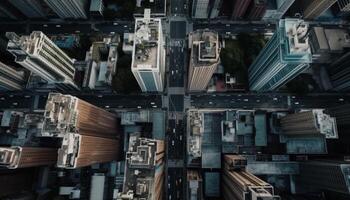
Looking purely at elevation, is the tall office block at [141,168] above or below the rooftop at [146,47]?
below

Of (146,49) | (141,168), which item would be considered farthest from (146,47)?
(141,168)

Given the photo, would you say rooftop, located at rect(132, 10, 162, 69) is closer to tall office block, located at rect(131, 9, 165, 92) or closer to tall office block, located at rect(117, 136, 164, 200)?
tall office block, located at rect(131, 9, 165, 92)

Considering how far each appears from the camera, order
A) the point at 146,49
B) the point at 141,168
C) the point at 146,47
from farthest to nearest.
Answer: the point at 146,47 → the point at 146,49 → the point at 141,168

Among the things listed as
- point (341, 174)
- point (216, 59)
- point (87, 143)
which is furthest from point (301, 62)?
point (87, 143)

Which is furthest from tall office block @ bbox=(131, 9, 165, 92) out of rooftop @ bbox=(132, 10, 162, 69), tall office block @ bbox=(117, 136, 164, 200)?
tall office block @ bbox=(117, 136, 164, 200)

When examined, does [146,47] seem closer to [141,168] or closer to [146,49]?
[146,49]

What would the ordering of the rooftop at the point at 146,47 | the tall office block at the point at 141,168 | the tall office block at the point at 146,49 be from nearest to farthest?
the tall office block at the point at 141,168
the tall office block at the point at 146,49
the rooftop at the point at 146,47

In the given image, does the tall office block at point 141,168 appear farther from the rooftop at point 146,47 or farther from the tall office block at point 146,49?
the rooftop at point 146,47

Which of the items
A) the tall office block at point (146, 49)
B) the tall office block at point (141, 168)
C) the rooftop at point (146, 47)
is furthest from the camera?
the rooftop at point (146, 47)

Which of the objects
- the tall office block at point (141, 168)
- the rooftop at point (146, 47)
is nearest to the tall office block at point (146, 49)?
the rooftop at point (146, 47)

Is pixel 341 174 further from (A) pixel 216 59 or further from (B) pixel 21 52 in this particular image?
(B) pixel 21 52

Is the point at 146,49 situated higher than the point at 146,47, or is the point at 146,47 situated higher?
the point at 146,47

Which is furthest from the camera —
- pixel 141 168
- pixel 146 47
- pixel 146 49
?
pixel 146 47
